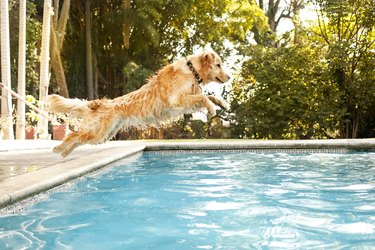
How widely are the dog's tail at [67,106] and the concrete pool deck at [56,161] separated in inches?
26.3

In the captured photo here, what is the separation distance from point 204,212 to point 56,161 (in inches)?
113

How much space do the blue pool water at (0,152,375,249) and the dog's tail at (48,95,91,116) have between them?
34.0 inches

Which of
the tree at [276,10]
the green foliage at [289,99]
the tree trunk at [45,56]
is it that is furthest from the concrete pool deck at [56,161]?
the tree at [276,10]

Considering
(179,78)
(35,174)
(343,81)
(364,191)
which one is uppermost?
(343,81)

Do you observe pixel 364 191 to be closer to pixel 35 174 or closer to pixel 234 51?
pixel 35 174

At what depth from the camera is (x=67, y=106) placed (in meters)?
4.86

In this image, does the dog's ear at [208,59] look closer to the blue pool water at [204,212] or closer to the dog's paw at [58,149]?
the blue pool water at [204,212]

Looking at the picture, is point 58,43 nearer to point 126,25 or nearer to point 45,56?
point 126,25

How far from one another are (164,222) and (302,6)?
1779cm

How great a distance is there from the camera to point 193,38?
18375 millimetres

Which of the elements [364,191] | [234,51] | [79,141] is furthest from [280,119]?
[79,141]

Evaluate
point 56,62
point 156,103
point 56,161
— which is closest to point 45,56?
point 56,62

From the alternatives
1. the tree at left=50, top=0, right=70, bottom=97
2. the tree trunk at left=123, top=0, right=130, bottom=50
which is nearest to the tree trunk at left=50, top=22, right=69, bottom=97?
the tree at left=50, top=0, right=70, bottom=97

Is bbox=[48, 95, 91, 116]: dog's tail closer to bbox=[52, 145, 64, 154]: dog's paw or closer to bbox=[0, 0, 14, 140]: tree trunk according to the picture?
bbox=[52, 145, 64, 154]: dog's paw
